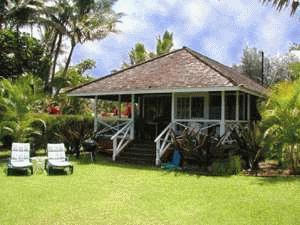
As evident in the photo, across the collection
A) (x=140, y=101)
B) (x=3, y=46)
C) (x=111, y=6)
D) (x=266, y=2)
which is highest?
(x=111, y=6)

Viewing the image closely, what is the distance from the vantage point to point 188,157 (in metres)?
15.4

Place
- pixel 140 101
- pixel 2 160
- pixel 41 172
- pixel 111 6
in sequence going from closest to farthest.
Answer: pixel 41 172 < pixel 2 160 < pixel 140 101 < pixel 111 6

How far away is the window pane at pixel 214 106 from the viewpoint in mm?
20294

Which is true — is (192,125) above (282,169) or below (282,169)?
above

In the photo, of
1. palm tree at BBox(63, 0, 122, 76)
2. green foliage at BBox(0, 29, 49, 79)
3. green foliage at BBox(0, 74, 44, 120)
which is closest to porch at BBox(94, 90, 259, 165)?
green foliage at BBox(0, 74, 44, 120)

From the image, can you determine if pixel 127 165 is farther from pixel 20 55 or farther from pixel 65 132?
pixel 20 55

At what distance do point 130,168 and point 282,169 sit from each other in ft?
19.2

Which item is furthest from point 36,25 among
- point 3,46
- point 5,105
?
point 5,105

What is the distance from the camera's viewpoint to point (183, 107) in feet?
69.3

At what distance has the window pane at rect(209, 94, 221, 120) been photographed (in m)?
20.3

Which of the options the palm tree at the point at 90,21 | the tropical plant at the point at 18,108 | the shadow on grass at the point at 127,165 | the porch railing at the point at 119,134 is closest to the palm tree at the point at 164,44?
the palm tree at the point at 90,21

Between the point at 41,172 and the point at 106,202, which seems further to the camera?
the point at 41,172

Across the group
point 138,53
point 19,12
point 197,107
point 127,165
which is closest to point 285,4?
point 127,165

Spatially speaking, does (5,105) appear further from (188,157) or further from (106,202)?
(106,202)
